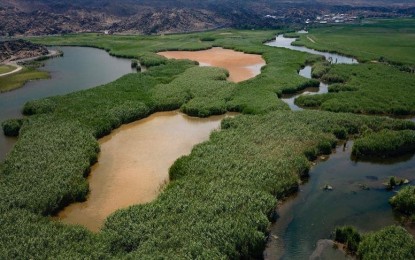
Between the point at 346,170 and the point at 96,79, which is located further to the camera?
the point at 96,79

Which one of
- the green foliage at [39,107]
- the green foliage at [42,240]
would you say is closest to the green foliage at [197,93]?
the green foliage at [39,107]

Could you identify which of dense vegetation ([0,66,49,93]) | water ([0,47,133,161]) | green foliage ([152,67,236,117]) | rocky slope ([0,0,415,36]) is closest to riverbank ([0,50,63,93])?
dense vegetation ([0,66,49,93])

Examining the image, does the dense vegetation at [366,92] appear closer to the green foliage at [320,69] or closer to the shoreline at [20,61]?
the green foliage at [320,69]

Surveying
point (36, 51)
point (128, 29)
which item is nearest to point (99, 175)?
point (36, 51)

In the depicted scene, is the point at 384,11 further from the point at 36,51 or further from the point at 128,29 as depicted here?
the point at 36,51

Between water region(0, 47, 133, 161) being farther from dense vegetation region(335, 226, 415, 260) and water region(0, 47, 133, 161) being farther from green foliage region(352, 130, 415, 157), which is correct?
green foliage region(352, 130, 415, 157)

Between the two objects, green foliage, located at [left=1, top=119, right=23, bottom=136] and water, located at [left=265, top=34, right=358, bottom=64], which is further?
water, located at [left=265, top=34, right=358, bottom=64]

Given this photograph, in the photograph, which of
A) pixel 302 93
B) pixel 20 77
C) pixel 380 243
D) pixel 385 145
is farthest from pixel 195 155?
pixel 20 77

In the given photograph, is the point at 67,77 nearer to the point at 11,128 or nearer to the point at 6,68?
the point at 6,68
